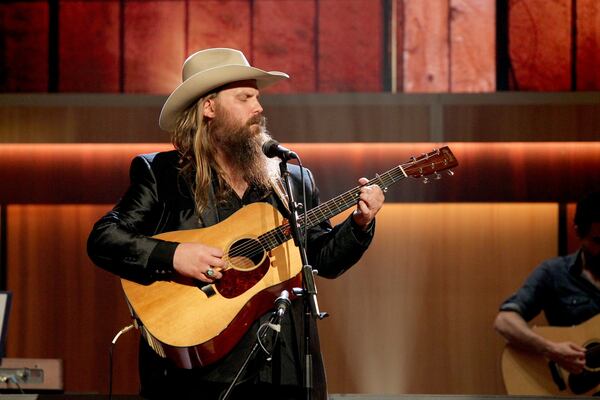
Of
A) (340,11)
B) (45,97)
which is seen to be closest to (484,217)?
(340,11)

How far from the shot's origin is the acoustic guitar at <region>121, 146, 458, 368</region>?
8.89ft

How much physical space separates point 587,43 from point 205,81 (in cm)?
254

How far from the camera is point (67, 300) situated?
4805mm

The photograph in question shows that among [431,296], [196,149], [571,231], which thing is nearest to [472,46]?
[571,231]

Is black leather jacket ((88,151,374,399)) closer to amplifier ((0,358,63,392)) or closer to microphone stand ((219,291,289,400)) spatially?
microphone stand ((219,291,289,400))

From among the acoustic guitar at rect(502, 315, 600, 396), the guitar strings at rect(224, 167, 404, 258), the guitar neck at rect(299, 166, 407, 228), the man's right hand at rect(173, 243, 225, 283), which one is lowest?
the acoustic guitar at rect(502, 315, 600, 396)

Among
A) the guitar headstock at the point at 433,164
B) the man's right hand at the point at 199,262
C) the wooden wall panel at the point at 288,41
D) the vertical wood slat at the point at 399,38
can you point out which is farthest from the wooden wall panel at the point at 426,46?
the man's right hand at the point at 199,262

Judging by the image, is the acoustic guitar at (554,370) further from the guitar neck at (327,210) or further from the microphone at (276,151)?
the microphone at (276,151)

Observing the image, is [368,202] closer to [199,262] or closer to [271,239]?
[271,239]

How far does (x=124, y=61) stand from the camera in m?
4.81

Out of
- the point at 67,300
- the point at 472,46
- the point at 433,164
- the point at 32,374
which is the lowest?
the point at 32,374

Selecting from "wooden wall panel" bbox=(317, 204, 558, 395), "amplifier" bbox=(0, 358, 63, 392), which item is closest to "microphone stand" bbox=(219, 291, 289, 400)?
"amplifier" bbox=(0, 358, 63, 392)

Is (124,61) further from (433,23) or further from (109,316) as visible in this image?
(433,23)

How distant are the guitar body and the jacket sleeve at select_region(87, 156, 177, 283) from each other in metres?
0.06
